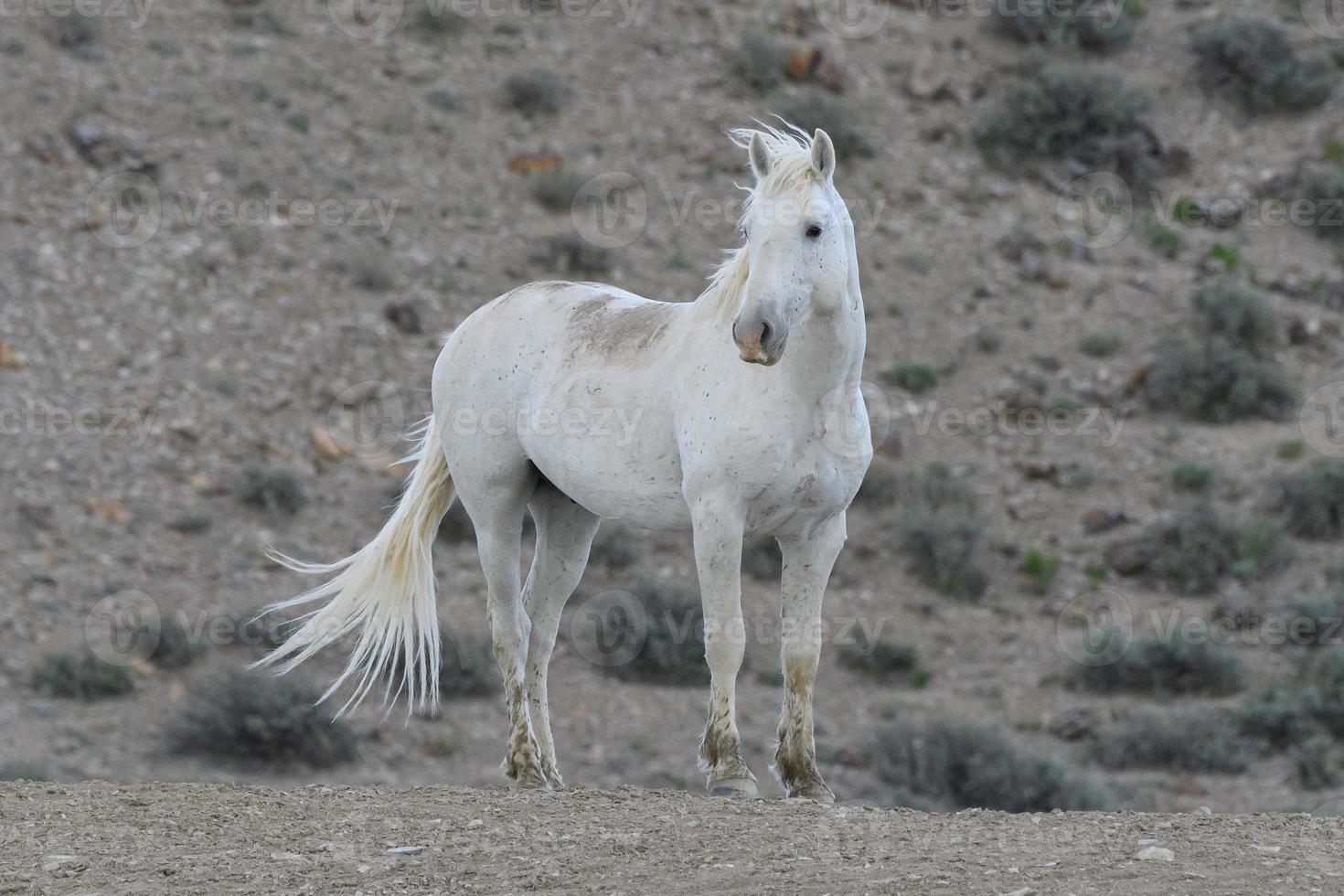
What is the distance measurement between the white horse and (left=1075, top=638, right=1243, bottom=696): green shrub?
9.38 m

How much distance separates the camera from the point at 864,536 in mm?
16719

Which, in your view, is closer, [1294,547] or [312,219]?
[1294,547]

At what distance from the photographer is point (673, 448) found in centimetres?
579

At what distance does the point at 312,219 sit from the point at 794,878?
16119 mm

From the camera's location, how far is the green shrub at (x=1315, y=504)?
53.1ft

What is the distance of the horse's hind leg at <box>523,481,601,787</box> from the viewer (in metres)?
6.42

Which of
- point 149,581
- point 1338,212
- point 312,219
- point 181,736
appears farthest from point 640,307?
point 1338,212

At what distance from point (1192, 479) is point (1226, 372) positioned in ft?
5.43

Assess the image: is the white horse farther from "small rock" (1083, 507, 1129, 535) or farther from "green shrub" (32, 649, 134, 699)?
"small rock" (1083, 507, 1129, 535)

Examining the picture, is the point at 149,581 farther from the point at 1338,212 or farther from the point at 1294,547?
the point at 1338,212

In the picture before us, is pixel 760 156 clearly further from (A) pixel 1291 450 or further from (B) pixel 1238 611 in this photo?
(A) pixel 1291 450

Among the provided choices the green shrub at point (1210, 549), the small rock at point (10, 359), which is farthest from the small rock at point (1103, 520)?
the small rock at point (10, 359)

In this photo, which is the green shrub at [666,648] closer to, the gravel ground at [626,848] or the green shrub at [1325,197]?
the gravel ground at [626,848]

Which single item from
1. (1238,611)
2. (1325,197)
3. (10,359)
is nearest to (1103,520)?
(1238,611)
